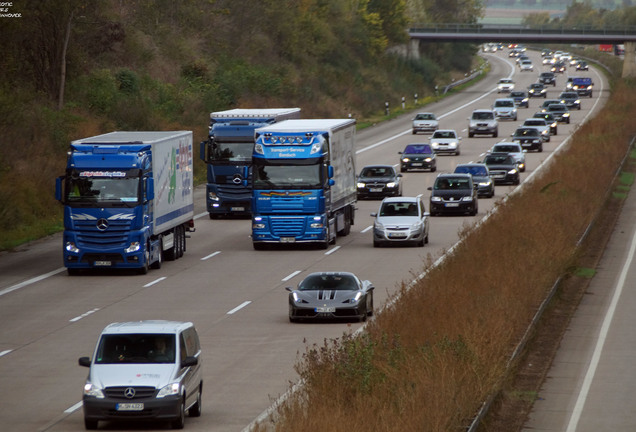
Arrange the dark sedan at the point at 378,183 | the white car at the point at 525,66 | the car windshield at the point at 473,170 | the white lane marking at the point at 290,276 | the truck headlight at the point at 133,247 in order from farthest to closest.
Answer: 1. the white car at the point at 525,66
2. the car windshield at the point at 473,170
3. the dark sedan at the point at 378,183
4. the truck headlight at the point at 133,247
5. the white lane marking at the point at 290,276

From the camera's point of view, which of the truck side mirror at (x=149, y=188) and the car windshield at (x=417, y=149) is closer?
the truck side mirror at (x=149, y=188)

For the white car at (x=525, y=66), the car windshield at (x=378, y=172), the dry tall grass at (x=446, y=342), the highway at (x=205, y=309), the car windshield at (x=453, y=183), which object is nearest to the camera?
the dry tall grass at (x=446, y=342)

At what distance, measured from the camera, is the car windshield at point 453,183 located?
172ft

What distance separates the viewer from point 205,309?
3219cm

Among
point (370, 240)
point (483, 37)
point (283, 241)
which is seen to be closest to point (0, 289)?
point (283, 241)

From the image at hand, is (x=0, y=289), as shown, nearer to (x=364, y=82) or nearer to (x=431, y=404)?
(x=431, y=404)

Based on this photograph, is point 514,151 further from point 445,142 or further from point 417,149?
point 445,142

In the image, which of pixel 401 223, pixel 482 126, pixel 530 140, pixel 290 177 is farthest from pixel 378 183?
pixel 482 126

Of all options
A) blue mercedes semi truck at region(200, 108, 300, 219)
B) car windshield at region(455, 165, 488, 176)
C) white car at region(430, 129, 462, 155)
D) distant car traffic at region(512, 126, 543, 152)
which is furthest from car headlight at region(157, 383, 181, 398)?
distant car traffic at region(512, 126, 543, 152)

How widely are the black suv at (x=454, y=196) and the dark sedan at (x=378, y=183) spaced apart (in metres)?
5.53

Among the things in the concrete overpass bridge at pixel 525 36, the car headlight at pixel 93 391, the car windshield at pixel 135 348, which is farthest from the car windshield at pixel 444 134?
the concrete overpass bridge at pixel 525 36

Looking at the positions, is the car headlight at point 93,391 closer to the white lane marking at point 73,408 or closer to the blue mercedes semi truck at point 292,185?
the white lane marking at point 73,408

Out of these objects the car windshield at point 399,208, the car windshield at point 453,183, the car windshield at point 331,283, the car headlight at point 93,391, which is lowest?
the car windshield at point 453,183

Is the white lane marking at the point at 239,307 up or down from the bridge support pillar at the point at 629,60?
up
